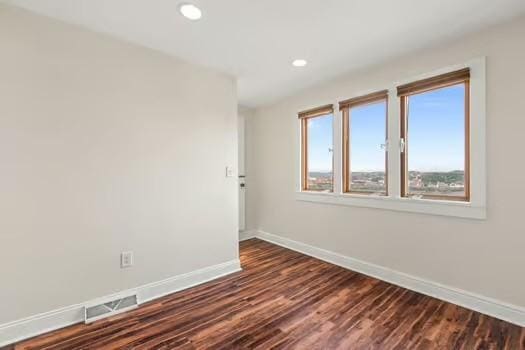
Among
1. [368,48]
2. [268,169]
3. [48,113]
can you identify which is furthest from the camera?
[268,169]

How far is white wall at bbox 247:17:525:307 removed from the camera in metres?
1.79

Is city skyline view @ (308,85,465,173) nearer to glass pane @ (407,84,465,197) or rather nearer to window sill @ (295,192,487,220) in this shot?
glass pane @ (407,84,465,197)

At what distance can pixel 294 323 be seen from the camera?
6.00 feet

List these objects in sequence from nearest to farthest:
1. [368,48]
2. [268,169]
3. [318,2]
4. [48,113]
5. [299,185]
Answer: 1. [318,2]
2. [48,113]
3. [368,48]
4. [299,185]
5. [268,169]

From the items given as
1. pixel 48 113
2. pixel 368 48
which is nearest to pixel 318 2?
pixel 368 48

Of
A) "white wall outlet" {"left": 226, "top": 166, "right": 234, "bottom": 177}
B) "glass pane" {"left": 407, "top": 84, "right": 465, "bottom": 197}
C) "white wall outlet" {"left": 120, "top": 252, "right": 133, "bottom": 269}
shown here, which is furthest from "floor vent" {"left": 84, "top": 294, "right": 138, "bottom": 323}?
"glass pane" {"left": 407, "top": 84, "right": 465, "bottom": 197}

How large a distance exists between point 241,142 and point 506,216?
3.21 metres

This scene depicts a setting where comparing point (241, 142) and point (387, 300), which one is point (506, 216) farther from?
point (241, 142)

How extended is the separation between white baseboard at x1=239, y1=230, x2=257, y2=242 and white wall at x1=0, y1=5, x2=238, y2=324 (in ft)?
4.65

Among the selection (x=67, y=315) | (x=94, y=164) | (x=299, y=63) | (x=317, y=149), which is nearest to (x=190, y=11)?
(x=299, y=63)

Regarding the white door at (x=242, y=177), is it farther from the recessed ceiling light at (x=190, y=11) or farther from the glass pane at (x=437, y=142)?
the glass pane at (x=437, y=142)

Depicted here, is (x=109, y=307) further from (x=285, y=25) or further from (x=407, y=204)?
(x=407, y=204)

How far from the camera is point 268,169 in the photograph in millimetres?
3971

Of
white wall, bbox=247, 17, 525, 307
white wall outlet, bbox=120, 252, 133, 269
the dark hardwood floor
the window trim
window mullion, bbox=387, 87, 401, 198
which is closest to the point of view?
the dark hardwood floor
